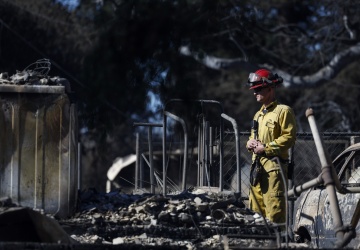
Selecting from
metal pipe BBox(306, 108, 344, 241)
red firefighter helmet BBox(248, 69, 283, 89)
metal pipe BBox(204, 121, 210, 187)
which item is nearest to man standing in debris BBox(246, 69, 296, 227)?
red firefighter helmet BBox(248, 69, 283, 89)

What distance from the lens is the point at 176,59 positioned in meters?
18.8

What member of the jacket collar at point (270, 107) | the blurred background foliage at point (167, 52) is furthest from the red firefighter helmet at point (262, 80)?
the blurred background foliage at point (167, 52)

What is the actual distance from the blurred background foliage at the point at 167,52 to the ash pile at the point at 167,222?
346 inches

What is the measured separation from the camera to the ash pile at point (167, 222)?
7.41 metres

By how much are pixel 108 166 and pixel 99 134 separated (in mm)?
5579

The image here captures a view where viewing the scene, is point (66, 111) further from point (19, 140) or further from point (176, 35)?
point (176, 35)

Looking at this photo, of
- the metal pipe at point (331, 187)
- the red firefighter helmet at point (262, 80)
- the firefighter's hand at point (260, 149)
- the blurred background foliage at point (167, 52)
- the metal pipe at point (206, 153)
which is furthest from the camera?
the blurred background foliage at point (167, 52)

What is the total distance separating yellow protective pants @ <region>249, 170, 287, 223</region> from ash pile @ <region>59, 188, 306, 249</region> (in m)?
1.12

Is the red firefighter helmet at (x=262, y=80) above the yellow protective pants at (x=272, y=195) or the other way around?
above

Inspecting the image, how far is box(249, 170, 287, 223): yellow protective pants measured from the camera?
9453mm

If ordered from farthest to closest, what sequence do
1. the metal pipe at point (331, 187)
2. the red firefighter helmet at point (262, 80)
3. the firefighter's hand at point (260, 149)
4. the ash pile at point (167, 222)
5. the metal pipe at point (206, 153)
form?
1. the metal pipe at point (206, 153)
2. the red firefighter helmet at point (262, 80)
3. the firefighter's hand at point (260, 149)
4. the ash pile at point (167, 222)
5. the metal pipe at point (331, 187)

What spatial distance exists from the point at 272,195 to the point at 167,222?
79.3 inches

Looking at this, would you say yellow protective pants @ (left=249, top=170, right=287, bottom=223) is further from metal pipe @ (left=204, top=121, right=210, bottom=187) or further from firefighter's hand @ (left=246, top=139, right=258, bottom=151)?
metal pipe @ (left=204, top=121, right=210, bottom=187)

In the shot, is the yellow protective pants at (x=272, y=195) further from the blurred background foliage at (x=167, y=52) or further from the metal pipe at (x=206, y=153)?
the blurred background foliage at (x=167, y=52)
